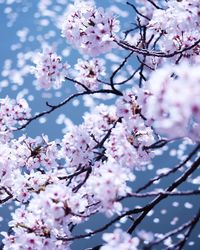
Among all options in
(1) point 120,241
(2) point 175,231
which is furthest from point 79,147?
(2) point 175,231

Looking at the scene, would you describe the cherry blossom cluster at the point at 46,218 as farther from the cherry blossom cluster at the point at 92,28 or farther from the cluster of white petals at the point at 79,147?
the cherry blossom cluster at the point at 92,28

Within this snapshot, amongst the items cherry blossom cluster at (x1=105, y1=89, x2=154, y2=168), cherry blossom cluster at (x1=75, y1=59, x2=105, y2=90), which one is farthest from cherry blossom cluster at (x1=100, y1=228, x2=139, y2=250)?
Result: cherry blossom cluster at (x1=75, y1=59, x2=105, y2=90)

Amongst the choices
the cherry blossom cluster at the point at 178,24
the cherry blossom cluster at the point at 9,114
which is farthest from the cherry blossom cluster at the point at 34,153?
the cherry blossom cluster at the point at 178,24

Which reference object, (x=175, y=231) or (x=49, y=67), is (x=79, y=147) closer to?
(x=49, y=67)

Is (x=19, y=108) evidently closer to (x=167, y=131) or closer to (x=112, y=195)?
(x=112, y=195)

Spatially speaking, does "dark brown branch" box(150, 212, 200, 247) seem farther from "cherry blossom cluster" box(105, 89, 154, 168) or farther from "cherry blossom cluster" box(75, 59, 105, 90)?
"cherry blossom cluster" box(75, 59, 105, 90)

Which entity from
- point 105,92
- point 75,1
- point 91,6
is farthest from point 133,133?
point 75,1
